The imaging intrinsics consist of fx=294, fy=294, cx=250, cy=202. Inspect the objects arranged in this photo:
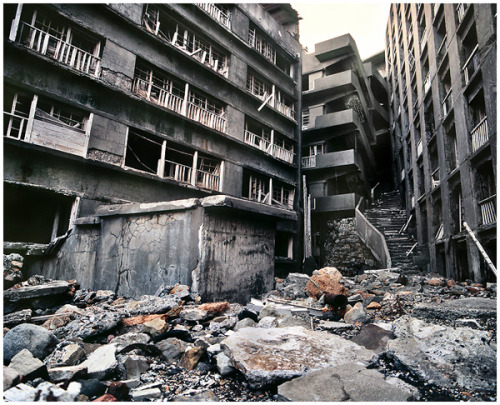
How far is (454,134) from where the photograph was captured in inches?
479

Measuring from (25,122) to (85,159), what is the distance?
1.79 metres

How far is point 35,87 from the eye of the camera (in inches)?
328

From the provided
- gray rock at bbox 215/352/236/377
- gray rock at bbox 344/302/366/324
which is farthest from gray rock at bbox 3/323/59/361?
gray rock at bbox 344/302/366/324

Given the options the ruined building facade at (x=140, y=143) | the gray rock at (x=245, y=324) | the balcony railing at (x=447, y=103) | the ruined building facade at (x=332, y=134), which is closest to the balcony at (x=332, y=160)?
the ruined building facade at (x=332, y=134)

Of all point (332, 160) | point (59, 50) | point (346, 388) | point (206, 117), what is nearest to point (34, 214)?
point (59, 50)

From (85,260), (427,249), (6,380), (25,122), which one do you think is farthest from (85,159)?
(427,249)

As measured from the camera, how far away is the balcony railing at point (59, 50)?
8.52 meters

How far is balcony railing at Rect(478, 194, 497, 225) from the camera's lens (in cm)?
839

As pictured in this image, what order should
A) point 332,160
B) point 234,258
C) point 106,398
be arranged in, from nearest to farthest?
point 106,398 < point 234,258 < point 332,160

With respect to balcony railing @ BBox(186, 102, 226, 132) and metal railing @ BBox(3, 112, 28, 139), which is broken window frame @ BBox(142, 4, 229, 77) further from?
metal railing @ BBox(3, 112, 28, 139)

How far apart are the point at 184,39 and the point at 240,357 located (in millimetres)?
13360

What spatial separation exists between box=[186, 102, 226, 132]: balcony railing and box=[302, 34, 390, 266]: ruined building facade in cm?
800

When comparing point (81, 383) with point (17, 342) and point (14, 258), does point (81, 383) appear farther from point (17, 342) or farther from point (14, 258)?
point (14, 258)

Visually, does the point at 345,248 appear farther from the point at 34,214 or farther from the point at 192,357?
the point at 192,357
